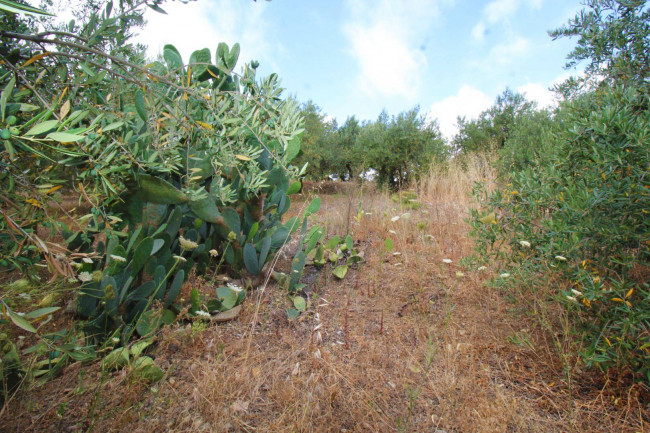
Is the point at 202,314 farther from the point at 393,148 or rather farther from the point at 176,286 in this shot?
the point at 393,148

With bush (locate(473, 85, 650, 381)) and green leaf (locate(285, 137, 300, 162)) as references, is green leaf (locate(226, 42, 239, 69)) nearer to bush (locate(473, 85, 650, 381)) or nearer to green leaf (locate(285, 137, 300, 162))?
green leaf (locate(285, 137, 300, 162))

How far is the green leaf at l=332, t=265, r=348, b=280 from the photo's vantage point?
3242 mm

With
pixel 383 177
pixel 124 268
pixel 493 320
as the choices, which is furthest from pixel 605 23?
pixel 383 177

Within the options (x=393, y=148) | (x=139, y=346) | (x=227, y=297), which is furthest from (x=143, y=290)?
(x=393, y=148)

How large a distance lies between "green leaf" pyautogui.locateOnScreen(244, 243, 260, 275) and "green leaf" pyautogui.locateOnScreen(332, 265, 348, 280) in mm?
750

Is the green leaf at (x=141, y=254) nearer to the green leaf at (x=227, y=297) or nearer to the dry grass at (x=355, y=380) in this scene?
the dry grass at (x=355, y=380)

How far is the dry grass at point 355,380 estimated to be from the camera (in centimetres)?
172

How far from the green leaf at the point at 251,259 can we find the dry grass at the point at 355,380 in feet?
0.58

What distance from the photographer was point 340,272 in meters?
3.26

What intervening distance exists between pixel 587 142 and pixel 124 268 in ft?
9.21

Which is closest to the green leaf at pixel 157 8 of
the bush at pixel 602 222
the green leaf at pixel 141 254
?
the green leaf at pixel 141 254

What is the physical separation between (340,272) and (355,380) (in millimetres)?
1320

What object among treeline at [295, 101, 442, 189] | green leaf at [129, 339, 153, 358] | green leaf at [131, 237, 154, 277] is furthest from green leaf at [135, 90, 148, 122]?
treeline at [295, 101, 442, 189]

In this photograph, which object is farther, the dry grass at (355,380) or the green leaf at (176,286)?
the green leaf at (176,286)
